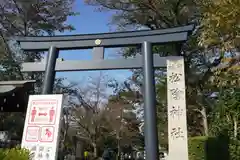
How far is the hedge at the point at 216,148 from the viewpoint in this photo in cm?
1030

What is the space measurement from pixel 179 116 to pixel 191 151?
13.7 feet

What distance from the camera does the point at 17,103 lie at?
9586 mm

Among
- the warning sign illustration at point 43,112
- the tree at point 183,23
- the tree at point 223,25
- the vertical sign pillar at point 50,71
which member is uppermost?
the tree at point 183,23

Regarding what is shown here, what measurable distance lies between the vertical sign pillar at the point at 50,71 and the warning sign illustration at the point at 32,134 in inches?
77.7

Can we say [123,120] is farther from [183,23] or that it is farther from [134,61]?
[134,61]

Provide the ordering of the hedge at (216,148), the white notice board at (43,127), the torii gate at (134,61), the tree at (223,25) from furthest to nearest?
the hedge at (216,148), the tree at (223,25), the torii gate at (134,61), the white notice board at (43,127)

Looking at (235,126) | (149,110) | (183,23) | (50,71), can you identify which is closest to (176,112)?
(149,110)

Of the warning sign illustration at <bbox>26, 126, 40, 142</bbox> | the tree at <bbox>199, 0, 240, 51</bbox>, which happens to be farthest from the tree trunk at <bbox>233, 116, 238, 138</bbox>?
the warning sign illustration at <bbox>26, 126, 40, 142</bbox>

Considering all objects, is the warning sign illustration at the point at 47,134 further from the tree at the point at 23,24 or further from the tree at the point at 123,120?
the tree at the point at 123,120

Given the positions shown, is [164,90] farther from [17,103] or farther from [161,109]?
[17,103]

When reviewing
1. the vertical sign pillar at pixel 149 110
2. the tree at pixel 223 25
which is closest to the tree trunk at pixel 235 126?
the tree at pixel 223 25

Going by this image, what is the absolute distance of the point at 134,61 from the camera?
864 centimetres

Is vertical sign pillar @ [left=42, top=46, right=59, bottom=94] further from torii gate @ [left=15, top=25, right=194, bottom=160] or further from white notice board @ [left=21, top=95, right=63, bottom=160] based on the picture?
white notice board @ [left=21, top=95, right=63, bottom=160]

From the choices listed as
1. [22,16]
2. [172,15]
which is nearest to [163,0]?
[172,15]
